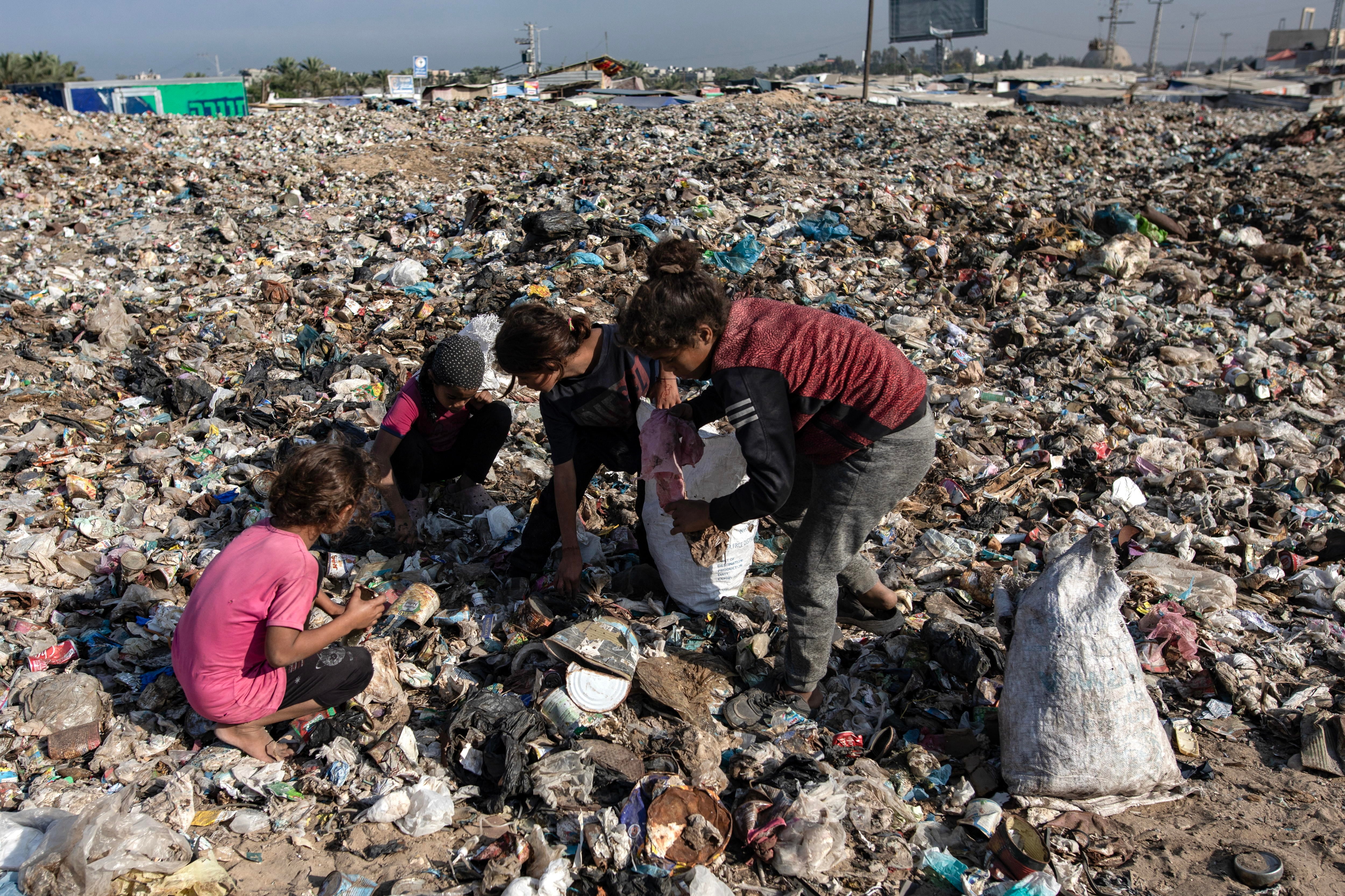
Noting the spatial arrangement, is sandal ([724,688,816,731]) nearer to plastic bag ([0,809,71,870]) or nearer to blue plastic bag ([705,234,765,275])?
plastic bag ([0,809,71,870])

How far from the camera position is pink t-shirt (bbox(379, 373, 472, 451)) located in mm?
3113

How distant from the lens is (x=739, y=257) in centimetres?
652

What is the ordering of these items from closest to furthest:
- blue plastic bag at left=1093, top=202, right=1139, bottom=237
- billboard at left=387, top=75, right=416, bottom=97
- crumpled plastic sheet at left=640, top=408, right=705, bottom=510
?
1. crumpled plastic sheet at left=640, top=408, right=705, bottom=510
2. blue plastic bag at left=1093, top=202, right=1139, bottom=237
3. billboard at left=387, top=75, right=416, bottom=97

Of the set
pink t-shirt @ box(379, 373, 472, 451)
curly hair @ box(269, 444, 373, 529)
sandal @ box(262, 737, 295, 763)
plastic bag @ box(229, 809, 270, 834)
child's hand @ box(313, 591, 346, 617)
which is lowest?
plastic bag @ box(229, 809, 270, 834)

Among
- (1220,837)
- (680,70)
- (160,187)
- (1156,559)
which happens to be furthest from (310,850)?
(680,70)

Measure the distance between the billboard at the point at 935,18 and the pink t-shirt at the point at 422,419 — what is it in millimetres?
46097

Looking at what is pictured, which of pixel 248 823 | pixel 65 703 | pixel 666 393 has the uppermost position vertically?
pixel 666 393

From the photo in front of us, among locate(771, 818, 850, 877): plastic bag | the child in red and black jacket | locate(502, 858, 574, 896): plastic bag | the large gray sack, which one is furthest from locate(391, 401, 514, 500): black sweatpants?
the large gray sack

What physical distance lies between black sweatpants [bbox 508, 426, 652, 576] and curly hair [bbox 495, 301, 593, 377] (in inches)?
16.0

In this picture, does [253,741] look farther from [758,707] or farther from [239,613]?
[758,707]

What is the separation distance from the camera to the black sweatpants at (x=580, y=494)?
2855 millimetres

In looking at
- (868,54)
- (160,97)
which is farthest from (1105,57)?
(160,97)

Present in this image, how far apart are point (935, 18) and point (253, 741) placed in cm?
5001

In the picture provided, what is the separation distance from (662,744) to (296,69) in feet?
136
